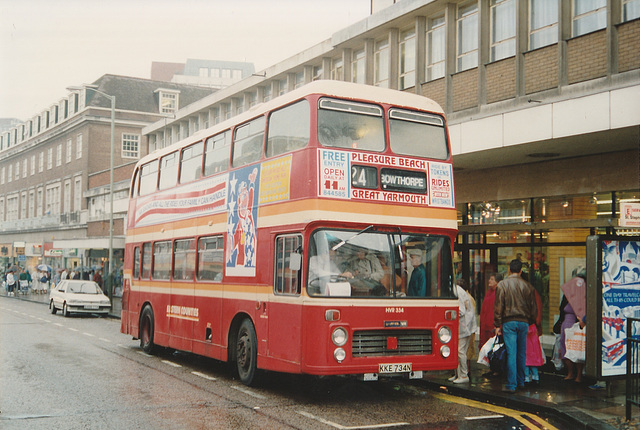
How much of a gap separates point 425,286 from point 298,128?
2.93 m

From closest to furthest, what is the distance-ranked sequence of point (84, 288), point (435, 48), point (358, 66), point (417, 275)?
point (417, 275) < point (435, 48) < point (358, 66) < point (84, 288)

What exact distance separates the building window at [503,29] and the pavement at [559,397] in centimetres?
720

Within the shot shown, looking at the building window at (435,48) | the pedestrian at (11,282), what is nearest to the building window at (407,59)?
the building window at (435,48)

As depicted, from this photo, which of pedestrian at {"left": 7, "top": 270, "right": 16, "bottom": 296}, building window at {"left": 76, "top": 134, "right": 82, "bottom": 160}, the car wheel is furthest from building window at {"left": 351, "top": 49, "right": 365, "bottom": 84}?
building window at {"left": 76, "top": 134, "right": 82, "bottom": 160}

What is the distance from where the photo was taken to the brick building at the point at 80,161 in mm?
52250

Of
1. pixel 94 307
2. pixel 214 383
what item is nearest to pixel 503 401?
pixel 214 383

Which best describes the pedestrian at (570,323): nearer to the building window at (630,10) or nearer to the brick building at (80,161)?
the building window at (630,10)

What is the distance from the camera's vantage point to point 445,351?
400 inches

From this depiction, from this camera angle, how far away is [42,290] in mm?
51188

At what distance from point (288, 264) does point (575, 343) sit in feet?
16.2

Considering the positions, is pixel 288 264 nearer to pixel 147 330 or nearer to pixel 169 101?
pixel 147 330

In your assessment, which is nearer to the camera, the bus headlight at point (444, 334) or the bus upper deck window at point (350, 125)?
the bus upper deck window at point (350, 125)

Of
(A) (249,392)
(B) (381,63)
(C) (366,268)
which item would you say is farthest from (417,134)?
(B) (381,63)

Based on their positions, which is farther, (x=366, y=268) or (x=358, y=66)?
(x=358, y=66)
